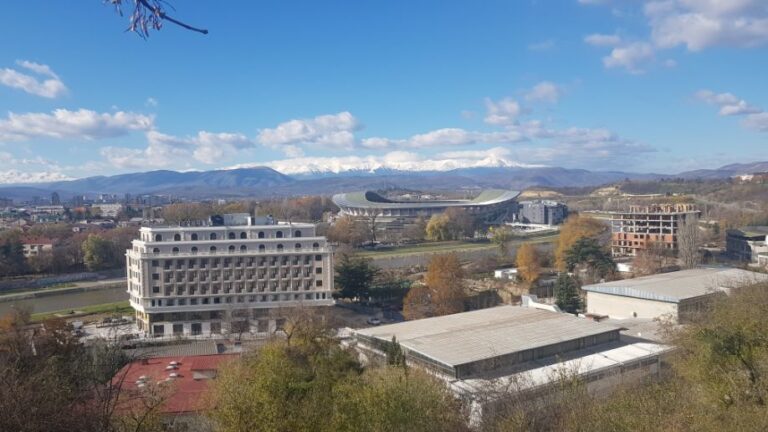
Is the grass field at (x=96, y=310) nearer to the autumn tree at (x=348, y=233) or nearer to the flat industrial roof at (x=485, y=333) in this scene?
the flat industrial roof at (x=485, y=333)

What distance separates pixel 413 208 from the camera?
38562 millimetres

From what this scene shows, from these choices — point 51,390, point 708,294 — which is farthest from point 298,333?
point 708,294

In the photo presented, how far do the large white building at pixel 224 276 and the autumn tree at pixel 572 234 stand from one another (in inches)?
315

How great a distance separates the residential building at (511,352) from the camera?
689 cm

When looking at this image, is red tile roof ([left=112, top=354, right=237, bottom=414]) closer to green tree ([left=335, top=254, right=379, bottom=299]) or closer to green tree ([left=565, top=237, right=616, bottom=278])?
green tree ([left=335, top=254, right=379, bottom=299])

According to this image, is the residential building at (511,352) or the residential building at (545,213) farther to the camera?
the residential building at (545,213)

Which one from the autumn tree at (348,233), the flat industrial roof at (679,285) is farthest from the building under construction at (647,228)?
the autumn tree at (348,233)

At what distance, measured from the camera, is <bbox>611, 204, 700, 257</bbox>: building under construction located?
68.8ft

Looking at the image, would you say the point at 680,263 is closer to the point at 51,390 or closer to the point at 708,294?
the point at 708,294

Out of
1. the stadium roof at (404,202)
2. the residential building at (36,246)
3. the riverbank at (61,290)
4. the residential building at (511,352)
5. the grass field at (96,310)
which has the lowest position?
the grass field at (96,310)

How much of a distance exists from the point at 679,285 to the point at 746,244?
408 inches

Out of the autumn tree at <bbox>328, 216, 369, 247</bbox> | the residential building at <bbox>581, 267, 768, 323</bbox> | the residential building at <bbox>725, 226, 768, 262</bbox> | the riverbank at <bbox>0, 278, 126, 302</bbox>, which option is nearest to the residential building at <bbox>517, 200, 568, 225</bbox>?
the autumn tree at <bbox>328, 216, 369, 247</bbox>

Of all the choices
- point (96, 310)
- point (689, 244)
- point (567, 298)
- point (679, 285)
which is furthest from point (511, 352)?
point (689, 244)

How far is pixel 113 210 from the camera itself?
51438mm
